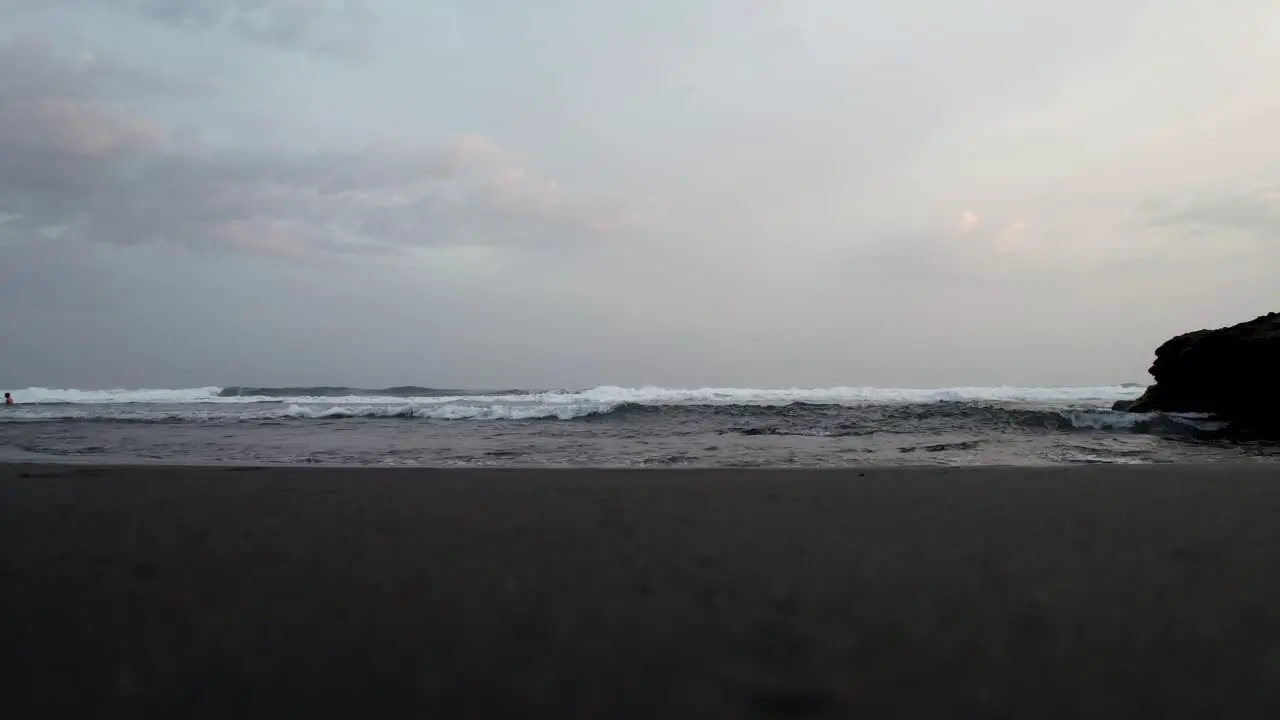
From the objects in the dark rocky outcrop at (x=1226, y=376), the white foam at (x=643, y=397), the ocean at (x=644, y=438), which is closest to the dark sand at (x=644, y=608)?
the ocean at (x=644, y=438)

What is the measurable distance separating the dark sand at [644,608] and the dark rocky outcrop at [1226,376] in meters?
12.4

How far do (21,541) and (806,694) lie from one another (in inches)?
142

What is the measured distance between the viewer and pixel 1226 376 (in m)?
13.7

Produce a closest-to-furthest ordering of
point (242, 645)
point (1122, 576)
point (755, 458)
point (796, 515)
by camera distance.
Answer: point (242, 645)
point (1122, 576)
point (796, 515)
point (755, 458)

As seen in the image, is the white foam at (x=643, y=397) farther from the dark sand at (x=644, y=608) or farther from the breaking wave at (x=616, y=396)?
the dark sand at (x=644, y=608)

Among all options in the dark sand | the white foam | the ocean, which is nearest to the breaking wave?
the white foam

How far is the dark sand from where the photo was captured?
1.40 metres

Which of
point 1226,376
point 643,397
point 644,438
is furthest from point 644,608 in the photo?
point 643,397

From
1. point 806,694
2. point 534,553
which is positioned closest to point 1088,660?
point 806,694

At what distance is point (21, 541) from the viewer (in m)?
3.01

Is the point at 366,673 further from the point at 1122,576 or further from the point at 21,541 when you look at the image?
the point at 21,541

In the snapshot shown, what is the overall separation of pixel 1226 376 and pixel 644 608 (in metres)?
17.0

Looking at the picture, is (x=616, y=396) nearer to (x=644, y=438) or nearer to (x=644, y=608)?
(x=644, y=438)

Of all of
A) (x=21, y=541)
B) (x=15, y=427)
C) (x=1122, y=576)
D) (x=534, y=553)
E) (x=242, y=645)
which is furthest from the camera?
(x=15, y=427)
